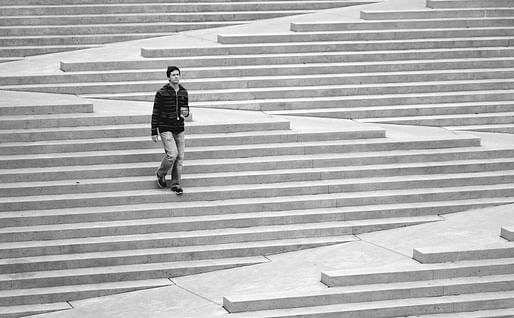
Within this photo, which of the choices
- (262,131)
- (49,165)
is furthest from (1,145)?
(262,131)

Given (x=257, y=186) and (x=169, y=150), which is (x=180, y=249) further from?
(x=257, y=186)

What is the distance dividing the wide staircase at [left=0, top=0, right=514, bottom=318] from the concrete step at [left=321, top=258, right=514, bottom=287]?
0.05m

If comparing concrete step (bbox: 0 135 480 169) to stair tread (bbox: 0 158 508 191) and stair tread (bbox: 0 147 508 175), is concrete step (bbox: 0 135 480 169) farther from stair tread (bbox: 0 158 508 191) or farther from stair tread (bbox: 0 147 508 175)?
stair tread (bbox: 0 158 508 191)

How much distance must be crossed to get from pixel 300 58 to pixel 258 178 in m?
3.89

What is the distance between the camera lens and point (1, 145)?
14.3 metres

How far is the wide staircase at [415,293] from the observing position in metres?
11.7

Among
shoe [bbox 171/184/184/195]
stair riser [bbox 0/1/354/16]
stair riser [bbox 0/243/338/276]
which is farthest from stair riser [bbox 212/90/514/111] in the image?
stair riser [bbox 0/243/338/276]

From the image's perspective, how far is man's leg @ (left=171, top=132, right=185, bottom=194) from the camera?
44.9 feet

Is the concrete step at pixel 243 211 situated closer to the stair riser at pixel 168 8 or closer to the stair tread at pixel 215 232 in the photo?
the stair tread at pixel 215 232

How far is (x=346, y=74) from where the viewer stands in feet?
58.1

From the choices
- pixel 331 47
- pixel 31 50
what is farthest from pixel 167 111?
pixel 31 50

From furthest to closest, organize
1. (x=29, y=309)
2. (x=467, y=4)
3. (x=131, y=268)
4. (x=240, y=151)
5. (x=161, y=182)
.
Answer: (x=467, y=4) < (x=240, y=151) < (x=161, y=182) < (x=131, y=268) < (x=29, y=309)

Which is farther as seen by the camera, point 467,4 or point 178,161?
point 467,4

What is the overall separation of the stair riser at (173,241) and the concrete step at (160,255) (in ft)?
0.16
